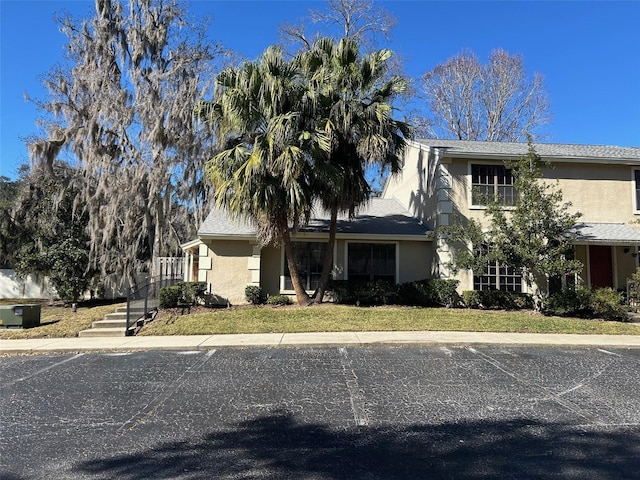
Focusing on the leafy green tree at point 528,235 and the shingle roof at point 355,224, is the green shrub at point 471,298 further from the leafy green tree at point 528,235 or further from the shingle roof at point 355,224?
the shingle roof at point 355,224

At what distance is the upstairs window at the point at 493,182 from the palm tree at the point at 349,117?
129 inches

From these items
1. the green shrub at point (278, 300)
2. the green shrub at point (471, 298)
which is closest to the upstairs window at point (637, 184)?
the green shrub at point (471, 298)

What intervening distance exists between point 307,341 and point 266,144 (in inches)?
239

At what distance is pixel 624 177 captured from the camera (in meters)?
16.7

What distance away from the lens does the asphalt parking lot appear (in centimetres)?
398

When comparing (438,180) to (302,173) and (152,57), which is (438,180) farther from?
(152,57)

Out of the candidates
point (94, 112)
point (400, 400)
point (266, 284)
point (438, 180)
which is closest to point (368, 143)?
point (438, 180)

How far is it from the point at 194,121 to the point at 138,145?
3.04 m

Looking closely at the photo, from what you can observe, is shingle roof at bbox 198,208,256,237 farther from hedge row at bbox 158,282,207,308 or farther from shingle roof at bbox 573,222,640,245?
shingle roof at bbox 573,222,640,245

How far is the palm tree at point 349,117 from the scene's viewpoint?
44.7ft

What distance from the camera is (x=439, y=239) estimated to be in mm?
16000

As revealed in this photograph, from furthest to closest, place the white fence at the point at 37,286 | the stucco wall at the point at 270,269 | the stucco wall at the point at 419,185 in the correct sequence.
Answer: the white fence at the point at 37,286
the stucco wall at the point at 419,185
the stucco wall at the point at 270,269

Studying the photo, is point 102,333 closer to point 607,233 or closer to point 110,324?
point 110,324

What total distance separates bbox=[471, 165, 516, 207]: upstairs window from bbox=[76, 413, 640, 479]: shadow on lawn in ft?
40.2
